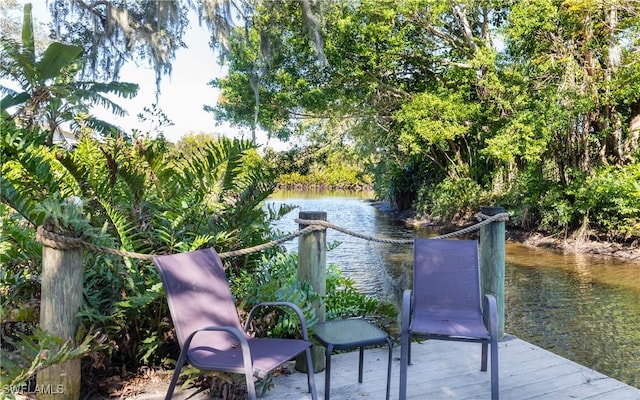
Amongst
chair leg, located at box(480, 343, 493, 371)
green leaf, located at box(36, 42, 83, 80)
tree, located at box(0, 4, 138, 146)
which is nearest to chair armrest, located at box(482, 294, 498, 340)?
chair leg, located at box(480, 343, 493, 371)

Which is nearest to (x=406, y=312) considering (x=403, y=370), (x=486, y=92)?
(x=403, y=370)

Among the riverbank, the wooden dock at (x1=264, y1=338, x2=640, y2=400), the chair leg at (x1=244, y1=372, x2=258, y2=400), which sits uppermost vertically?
the chair leg at (x1=244, y1=372, x2=258, y2=400)

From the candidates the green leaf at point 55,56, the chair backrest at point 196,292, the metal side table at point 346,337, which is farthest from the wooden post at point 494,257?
the green leaf at point 55,56

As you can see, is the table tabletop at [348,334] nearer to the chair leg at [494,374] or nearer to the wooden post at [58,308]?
the chair leg at [494,374]

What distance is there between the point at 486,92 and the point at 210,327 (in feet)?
49.3

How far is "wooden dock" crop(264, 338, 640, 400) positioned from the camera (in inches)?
111

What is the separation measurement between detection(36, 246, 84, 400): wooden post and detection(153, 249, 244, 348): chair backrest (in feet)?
1.43

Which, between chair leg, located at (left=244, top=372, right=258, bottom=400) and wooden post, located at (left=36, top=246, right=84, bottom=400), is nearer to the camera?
chair leg, located at (left=244, top=372, right=258, bottom=400)

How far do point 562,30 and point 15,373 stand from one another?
1438cm

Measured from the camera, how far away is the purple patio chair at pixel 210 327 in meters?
2.20

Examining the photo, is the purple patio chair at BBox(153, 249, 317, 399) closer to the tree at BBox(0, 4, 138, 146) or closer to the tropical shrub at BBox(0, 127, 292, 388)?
the tropical shrub at BBox(0, 127, 292, 388)

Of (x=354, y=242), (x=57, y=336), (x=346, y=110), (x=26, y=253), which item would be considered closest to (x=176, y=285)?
(x=57, y=336)

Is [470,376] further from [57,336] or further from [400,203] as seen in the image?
[400,203]

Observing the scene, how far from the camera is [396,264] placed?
1059 cm
